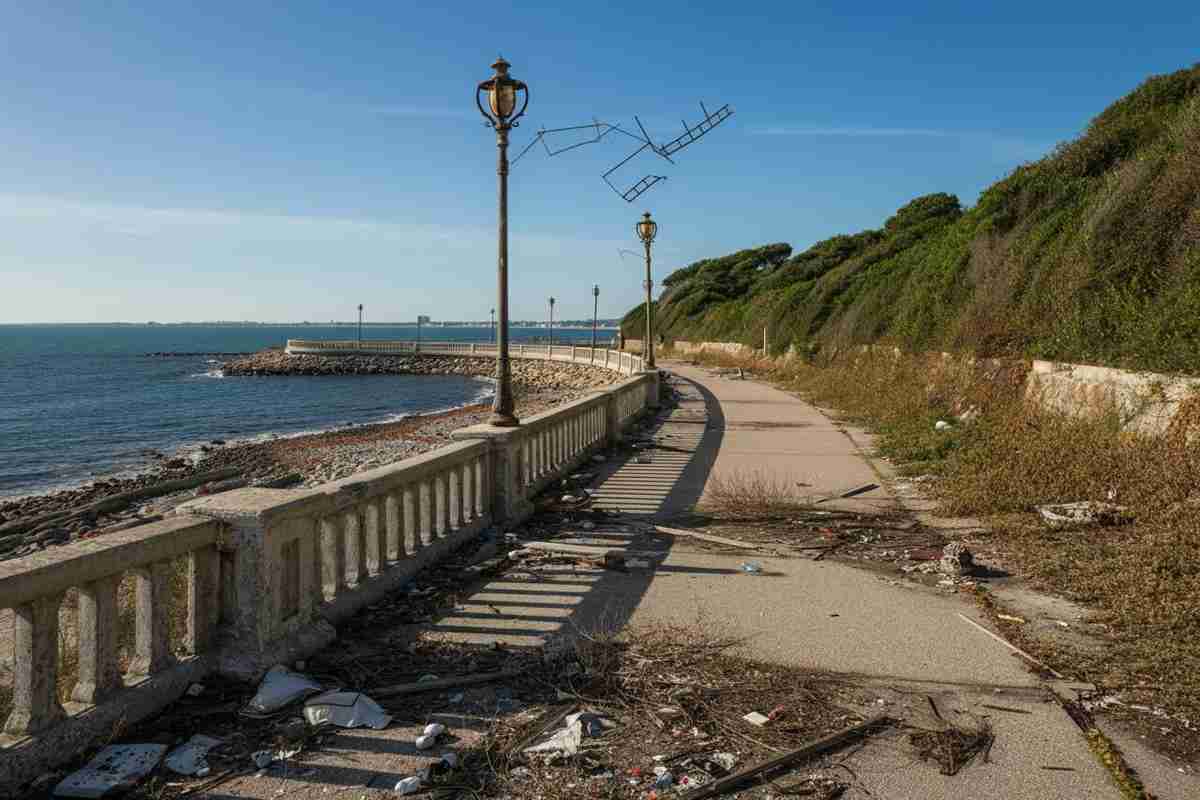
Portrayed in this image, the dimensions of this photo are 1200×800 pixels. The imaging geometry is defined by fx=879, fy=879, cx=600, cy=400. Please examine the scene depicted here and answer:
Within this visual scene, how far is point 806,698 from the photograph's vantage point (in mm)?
4391

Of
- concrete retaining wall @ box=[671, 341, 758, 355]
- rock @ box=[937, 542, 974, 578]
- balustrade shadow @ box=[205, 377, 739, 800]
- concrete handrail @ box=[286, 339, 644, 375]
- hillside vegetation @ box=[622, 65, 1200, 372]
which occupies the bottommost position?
balustrade shadow @ box=[205, 377, 739, 800]

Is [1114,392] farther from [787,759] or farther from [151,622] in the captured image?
[151,622]

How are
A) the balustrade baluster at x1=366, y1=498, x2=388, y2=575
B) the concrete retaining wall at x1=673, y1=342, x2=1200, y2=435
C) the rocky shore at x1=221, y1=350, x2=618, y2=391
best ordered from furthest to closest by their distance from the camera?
the rocky shore at x1=221, y1=350, x2=618, y2=391, the concrete retaining wall at x1=673, y1=342, x2=1200, y2=435, the balustrade baluster at x1=366, y1=498, x2=388, y2=575

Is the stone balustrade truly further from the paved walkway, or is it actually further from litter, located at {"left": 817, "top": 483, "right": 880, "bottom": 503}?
litter, located at {"left": 817, "top": 483, "right": 880, "bottom": 503}

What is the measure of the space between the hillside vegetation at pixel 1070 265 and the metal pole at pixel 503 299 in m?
7.20

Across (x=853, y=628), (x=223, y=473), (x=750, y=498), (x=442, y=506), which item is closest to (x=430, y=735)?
(x=853, y=628)

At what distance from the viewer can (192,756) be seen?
381 cm

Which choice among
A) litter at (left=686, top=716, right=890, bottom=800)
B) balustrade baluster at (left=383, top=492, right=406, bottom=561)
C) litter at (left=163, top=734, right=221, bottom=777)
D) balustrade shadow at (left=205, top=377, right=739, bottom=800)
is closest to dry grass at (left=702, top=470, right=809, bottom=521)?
balustrade shadow at (left=205, top=377, right=739, bottom=800)

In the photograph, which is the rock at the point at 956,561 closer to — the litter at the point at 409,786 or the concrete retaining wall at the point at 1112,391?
the concrete retaining wall at the point at 1112,391

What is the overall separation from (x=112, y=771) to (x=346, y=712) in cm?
99

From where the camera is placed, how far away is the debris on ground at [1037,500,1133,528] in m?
7.39

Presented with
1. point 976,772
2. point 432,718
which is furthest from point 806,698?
point 432,718

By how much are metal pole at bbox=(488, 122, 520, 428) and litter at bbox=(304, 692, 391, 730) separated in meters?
5.02

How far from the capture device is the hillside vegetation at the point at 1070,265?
11602mm
